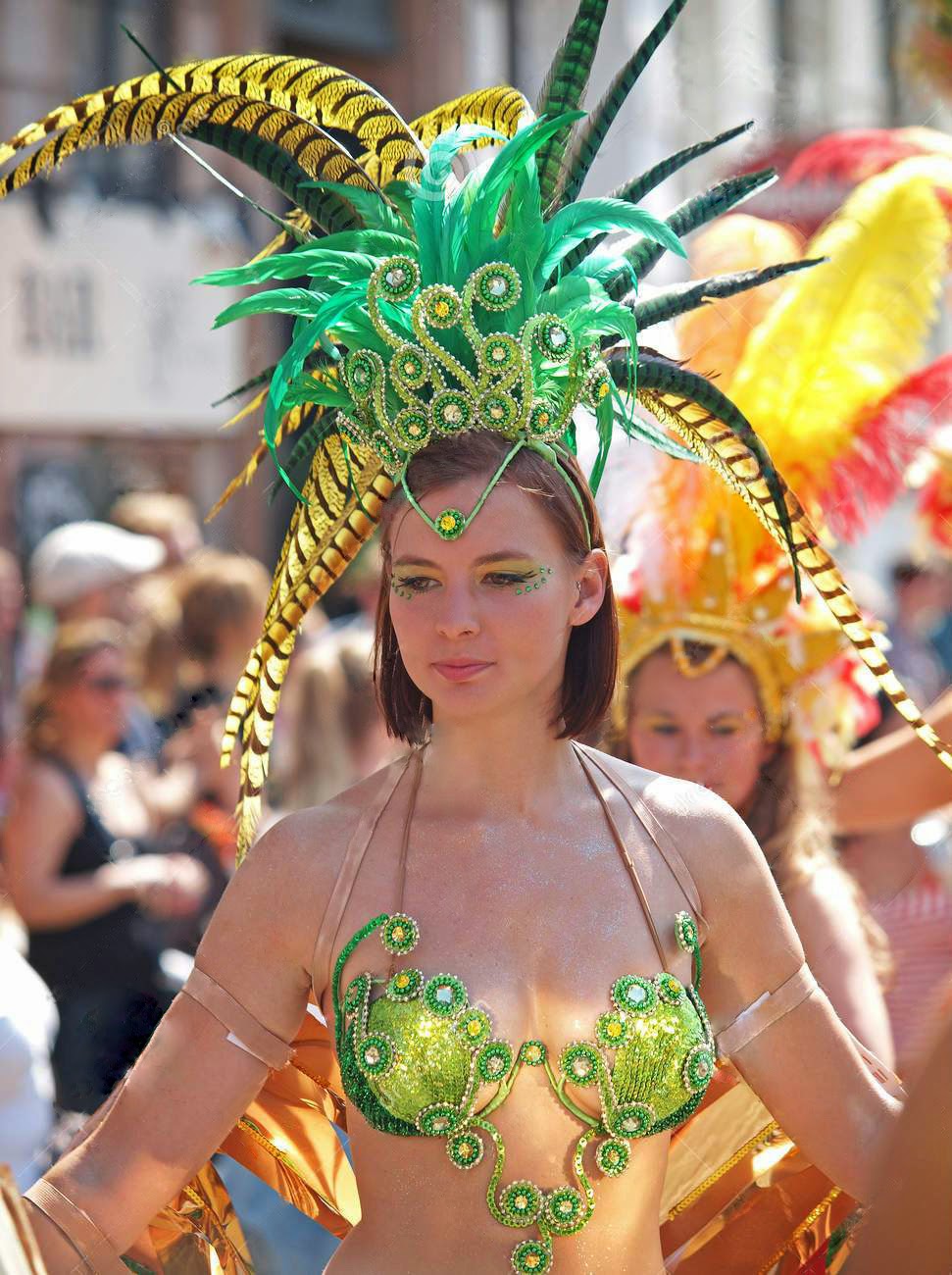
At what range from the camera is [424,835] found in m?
1.66

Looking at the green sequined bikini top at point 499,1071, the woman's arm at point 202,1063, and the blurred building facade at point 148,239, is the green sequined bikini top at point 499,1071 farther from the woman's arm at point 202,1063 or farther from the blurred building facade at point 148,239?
the blurred building facade at point 148,239

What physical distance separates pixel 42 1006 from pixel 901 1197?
5.51 feet

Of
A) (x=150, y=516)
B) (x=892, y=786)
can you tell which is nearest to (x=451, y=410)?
(x=892, y=786)

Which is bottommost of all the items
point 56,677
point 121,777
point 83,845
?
point 83,845

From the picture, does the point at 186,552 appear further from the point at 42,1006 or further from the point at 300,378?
the point at 300,378

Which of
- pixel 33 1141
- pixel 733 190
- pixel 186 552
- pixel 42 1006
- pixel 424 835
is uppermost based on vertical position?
pixel 733 190

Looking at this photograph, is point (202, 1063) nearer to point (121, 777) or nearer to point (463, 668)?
point (463, 668)

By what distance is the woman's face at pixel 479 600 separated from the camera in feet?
5.14

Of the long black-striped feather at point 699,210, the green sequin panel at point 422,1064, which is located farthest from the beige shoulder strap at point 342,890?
the long black-striped feather at point 699,210

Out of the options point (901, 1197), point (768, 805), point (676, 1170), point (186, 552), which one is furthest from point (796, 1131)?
point (186, 552)

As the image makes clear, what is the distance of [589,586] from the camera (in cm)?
169

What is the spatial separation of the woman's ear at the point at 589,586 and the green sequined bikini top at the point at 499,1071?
14.4 inches

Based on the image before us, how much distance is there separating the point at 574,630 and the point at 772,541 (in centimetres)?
101

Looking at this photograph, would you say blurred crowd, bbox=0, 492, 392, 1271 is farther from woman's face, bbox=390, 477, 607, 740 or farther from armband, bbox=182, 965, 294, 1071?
woman's face, bbox=390, 477, 607, 740
